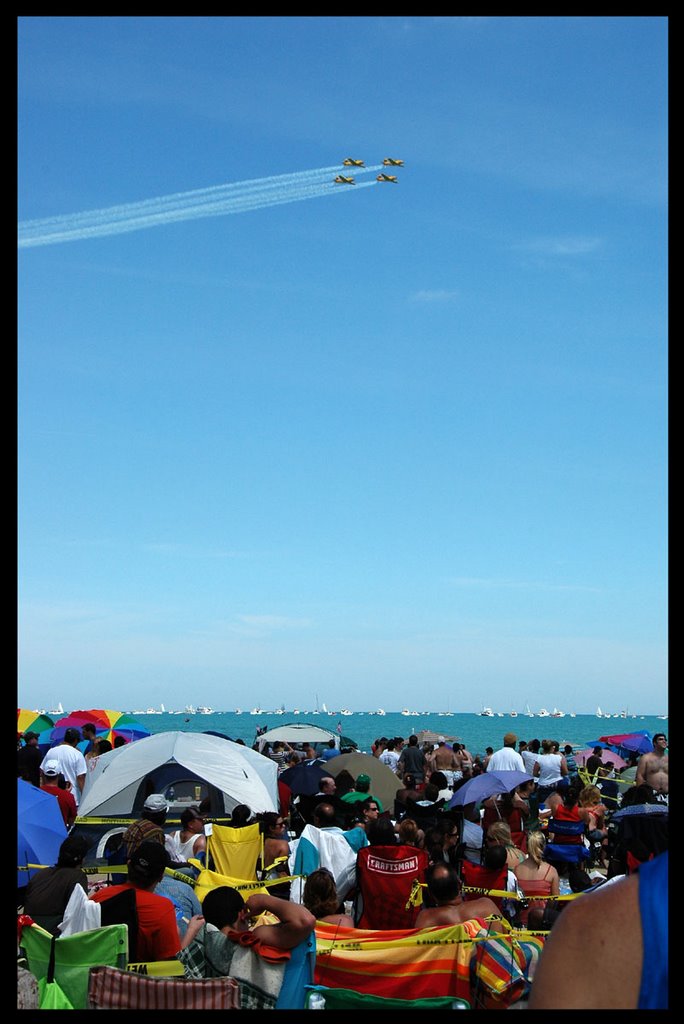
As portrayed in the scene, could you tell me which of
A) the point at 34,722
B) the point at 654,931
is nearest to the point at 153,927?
the point at 654,931

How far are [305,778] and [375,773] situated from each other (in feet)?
4.00

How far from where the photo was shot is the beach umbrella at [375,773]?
56.9ft

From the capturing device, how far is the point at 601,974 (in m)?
1.54

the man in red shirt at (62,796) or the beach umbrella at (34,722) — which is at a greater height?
the man in red shirt at (62,796)

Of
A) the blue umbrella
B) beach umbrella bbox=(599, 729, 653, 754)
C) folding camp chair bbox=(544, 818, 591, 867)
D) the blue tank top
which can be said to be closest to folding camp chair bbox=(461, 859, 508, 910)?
folding camp chair bbox=(544, 818, 591, 867)

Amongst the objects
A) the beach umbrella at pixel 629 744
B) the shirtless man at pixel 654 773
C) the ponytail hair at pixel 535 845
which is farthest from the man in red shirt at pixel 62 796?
the beach umbrella at pixel 629 744

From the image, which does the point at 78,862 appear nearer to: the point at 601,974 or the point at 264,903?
the point at 264,903

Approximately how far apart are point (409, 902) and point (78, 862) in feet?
8.91

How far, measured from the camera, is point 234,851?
10844 mm

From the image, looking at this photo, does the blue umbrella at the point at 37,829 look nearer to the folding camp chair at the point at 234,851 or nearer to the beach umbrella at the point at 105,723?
the folding camp chair at the point at 234,851

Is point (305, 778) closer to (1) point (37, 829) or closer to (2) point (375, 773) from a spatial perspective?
(2) point (375, 773)
